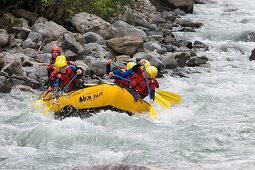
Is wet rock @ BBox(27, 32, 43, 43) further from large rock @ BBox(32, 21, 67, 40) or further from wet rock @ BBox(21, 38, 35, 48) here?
wet rock @ BBox(21, 38, 35, 48)

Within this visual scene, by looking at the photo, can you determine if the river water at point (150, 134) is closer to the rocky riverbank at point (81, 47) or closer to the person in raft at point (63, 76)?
the person in raft at point (63, 76)

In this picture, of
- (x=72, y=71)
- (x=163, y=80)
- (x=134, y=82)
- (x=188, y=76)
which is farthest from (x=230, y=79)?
(x=72, y=71)

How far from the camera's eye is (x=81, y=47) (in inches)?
464

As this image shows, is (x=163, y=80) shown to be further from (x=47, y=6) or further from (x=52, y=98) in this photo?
(x=47, y=6)

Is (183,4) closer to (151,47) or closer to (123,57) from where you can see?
(151,47)

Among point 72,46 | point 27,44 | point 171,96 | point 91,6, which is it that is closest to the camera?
point 171,96

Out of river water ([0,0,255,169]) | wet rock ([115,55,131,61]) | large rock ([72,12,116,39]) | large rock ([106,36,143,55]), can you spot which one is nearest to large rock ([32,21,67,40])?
large rock ([72,12,116,39])

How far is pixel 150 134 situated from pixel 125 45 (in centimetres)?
629

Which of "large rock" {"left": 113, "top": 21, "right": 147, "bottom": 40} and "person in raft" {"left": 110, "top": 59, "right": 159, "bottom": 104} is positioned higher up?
"person in raft" {"left": 110, "top": 59, "right": 159, "bottom": 104}

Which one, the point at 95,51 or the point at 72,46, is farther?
the point at 95,51

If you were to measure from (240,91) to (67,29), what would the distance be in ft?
23.2

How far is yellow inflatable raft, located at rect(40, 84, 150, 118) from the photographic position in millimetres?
7305

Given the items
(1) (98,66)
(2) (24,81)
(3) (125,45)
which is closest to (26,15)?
(3) (125,45)

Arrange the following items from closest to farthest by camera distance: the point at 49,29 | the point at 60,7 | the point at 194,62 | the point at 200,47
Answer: the point at 49,29 < the point at 194,62 < the point at 60,7 < the point at 200,47
